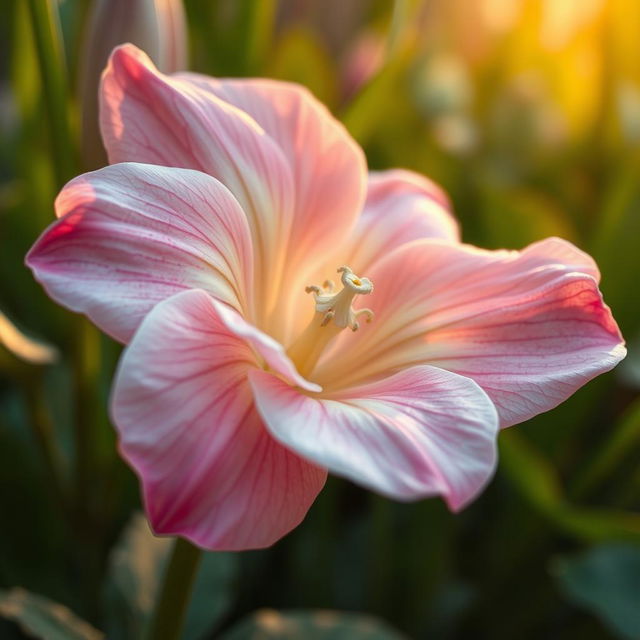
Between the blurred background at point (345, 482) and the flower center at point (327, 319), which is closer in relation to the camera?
the flower center at point (327, 319)

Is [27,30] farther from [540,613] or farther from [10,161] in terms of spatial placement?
[540,613]

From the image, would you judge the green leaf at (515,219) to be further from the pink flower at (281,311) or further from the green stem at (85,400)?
the green stem at (85,400)

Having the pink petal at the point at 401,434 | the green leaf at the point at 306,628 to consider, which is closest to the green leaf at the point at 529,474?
the green leaf at the point at 306,628

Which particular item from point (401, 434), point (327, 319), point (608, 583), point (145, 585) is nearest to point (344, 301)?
point (327, 319)

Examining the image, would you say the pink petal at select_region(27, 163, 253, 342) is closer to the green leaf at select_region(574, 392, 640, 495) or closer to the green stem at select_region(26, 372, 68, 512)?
the green stem at select_region(26, 372, 68, 512)

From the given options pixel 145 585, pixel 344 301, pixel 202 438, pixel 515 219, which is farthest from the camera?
pixel 515 219

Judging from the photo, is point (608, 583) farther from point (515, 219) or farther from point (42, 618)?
point (42, 618)
